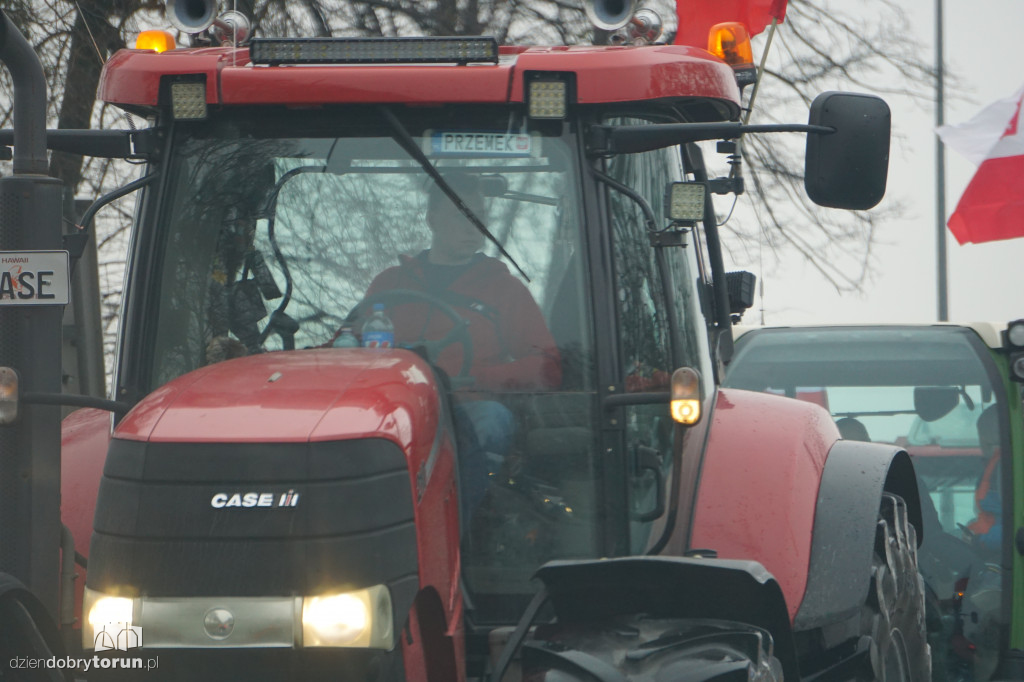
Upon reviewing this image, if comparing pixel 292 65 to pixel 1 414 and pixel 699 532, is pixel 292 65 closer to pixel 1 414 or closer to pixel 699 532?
pixel 1 414

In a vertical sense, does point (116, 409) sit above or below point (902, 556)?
above

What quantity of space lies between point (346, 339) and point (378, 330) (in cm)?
9

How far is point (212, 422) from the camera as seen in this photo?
9.62 feet

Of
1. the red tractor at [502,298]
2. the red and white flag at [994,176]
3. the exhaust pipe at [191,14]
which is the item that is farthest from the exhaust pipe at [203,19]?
the red and white flag at [994,176]

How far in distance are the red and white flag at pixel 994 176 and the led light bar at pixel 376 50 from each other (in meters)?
8.26

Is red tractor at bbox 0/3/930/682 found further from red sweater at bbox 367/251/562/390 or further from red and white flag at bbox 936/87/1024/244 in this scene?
red and white flag at bbox 936/87/1024/244

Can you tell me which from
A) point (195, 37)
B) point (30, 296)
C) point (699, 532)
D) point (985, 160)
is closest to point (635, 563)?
point (699, 532)

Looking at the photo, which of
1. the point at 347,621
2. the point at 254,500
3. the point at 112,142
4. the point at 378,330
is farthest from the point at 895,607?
the point at 112,142

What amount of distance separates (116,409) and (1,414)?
0.29 metres

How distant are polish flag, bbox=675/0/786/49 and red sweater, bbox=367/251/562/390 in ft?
9.35

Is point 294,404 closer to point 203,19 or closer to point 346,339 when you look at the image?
point 346,339

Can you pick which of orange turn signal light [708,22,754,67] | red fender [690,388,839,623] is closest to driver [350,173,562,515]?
red fender [690,388,839,623]

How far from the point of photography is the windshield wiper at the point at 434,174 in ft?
12.0

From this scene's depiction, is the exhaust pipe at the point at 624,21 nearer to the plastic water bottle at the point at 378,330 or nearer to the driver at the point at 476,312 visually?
the driver at the point at 476,312
